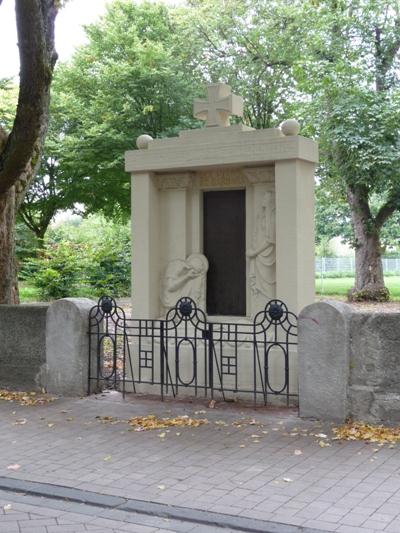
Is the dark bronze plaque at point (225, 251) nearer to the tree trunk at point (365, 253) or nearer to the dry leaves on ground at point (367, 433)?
the dry leaves on ground at point (367, 433)

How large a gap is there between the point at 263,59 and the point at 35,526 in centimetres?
2809

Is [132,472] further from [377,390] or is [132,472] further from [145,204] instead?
[145,204]

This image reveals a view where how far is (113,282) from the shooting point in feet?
93.3

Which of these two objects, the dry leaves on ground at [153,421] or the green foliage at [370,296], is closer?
the dry leaves on ground at [153,421]

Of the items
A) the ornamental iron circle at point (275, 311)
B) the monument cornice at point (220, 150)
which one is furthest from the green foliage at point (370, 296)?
the ornamental iron circle at point (275, 311)

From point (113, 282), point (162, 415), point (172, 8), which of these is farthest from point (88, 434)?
point (172, 8)

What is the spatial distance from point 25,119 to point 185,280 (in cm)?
317

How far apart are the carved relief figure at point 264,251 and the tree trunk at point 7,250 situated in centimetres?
463

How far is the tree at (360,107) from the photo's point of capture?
2485 cm

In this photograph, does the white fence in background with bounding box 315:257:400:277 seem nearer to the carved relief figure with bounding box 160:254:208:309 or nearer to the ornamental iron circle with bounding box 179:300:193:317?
the carved relief figure with bounding box 160:254:208:309

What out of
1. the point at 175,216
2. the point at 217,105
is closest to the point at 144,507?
the point at 175,216

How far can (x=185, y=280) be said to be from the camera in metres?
9.78

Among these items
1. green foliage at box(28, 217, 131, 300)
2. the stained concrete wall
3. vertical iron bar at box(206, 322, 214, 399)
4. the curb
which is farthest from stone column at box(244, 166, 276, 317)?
green foliage at box(28, 217, 131, 300)

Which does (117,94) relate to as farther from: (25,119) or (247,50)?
(25,119)
